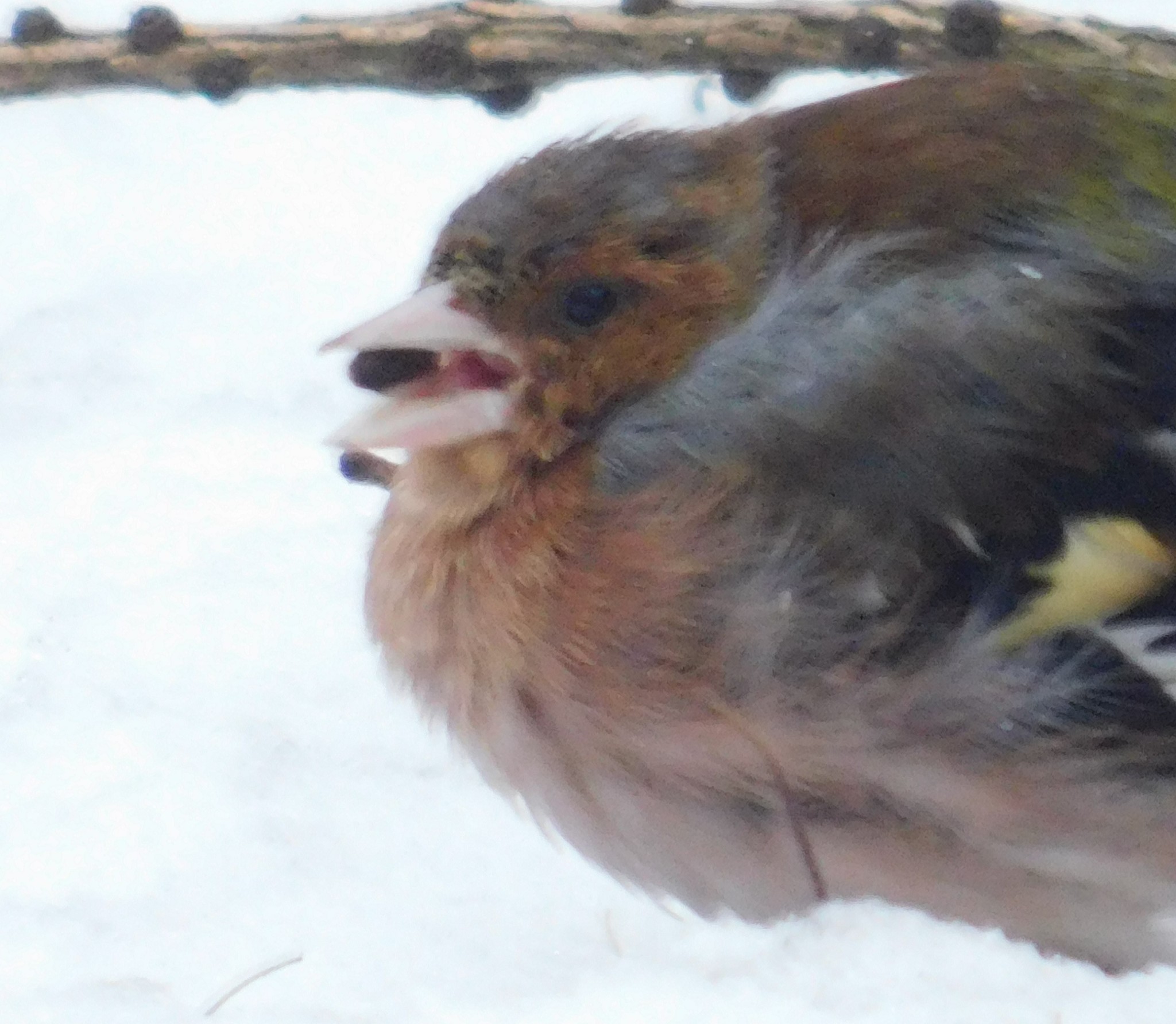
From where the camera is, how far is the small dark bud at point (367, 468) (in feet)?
6.24

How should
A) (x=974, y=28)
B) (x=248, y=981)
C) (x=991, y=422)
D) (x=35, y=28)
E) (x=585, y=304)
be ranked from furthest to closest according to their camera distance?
(x=35, y=28) < (x=974, y=28) < (x=248, y=981) < (x=585, y=304) < (x=991, y=422)

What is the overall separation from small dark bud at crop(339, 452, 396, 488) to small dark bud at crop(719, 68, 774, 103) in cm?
70

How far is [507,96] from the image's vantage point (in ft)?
6.51

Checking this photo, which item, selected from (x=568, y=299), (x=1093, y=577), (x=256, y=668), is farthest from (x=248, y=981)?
(x=1093, y=577)

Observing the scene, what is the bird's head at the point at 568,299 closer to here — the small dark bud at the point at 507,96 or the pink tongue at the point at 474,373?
the pink tongue at the point at 474,373

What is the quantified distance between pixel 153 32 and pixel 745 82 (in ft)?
2.60

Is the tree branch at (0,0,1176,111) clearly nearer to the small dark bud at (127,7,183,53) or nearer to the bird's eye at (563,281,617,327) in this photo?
the small dark bud at (127,7,183,53)

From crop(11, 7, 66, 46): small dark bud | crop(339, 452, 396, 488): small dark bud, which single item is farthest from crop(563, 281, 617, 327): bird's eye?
crop(11, 7, 66, 46): small dark bud

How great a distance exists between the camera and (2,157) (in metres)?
2.91

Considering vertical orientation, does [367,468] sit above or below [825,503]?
below

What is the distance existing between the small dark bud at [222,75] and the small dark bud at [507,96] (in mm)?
308

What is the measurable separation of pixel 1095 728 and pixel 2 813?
4.20 feet

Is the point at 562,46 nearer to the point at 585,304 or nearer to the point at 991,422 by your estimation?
Answer: the point at 585,304

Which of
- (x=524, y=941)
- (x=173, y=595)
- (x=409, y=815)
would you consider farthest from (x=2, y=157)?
(x=524, y=941)
